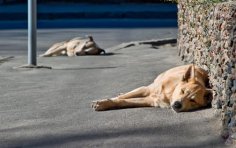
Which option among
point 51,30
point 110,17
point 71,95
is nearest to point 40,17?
point 110,17

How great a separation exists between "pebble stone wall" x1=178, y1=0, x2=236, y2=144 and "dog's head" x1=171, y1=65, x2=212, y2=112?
0.54 feet

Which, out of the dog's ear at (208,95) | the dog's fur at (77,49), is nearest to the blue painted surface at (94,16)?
the dog's fur at (77,49)

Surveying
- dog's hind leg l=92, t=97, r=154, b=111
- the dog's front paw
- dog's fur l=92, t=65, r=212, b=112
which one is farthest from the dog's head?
the dog's front paw

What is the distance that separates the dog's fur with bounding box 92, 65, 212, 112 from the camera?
9.59 meters

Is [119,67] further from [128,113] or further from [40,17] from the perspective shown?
[40,17]

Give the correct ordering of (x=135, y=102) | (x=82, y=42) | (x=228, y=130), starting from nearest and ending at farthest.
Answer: (x=228, y=130), (x=135, y=102), (x=82, y=42)

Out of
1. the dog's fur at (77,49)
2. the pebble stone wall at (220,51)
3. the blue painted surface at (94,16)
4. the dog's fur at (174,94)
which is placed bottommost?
the blue painted surface at (94,16)

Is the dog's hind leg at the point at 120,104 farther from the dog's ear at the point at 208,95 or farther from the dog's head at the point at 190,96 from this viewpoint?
the dog's ear at the point at 208,95

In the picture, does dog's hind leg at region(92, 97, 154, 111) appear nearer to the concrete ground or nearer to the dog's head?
the concrete ground

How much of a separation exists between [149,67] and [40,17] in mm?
21800

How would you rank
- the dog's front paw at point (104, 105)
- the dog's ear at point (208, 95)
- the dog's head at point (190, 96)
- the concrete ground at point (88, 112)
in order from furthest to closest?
the dog's front paw at point (104, 105), the dog's ear at point (208, 95), the dog's head at point (190, 96), the concrete ground at point (88, 112)

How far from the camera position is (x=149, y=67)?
15344 mm

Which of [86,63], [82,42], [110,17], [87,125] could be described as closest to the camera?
[87,125]

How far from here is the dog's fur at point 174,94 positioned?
9.59m
